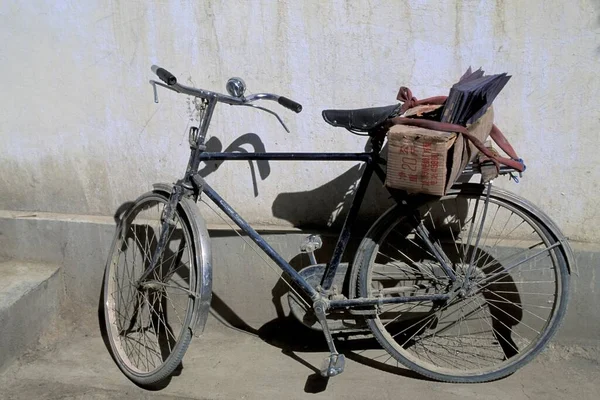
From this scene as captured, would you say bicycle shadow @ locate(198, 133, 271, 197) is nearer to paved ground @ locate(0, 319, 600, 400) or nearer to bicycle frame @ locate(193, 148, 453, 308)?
bicycle frame @ locate(193, 148, 453, 308)

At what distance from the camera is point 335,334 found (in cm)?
357

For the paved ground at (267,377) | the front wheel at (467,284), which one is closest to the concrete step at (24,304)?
the paved ground at (267,377)

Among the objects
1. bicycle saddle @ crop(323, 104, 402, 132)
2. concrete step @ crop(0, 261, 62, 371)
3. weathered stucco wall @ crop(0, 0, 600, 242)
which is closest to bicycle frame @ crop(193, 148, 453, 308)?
bicycle saddle @ crop(323, 104, 402, 132)

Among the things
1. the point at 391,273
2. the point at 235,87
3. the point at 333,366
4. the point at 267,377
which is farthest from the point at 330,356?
the point at 235,87

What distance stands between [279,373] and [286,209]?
95 cm

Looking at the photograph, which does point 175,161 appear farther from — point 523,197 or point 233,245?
point 523,197

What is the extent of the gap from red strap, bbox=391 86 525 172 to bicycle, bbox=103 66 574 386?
8cm

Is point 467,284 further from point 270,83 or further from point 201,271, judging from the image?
point 270,83

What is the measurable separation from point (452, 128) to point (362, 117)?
1.47ft

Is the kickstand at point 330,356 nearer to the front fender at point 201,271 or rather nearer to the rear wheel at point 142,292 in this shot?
the front fender at point 201,271

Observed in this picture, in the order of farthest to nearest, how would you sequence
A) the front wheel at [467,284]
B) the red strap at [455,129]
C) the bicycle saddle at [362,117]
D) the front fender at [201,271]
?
the front wheel at [467,284], the front fender at [201,271], the bicycle saddle at [362,117], the red strap at [455,129]

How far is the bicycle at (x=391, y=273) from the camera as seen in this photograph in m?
3.13

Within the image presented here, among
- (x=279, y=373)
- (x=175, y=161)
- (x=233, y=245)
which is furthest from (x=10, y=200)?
(x=279, y=373)

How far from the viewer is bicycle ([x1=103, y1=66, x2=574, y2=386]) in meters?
3.13
